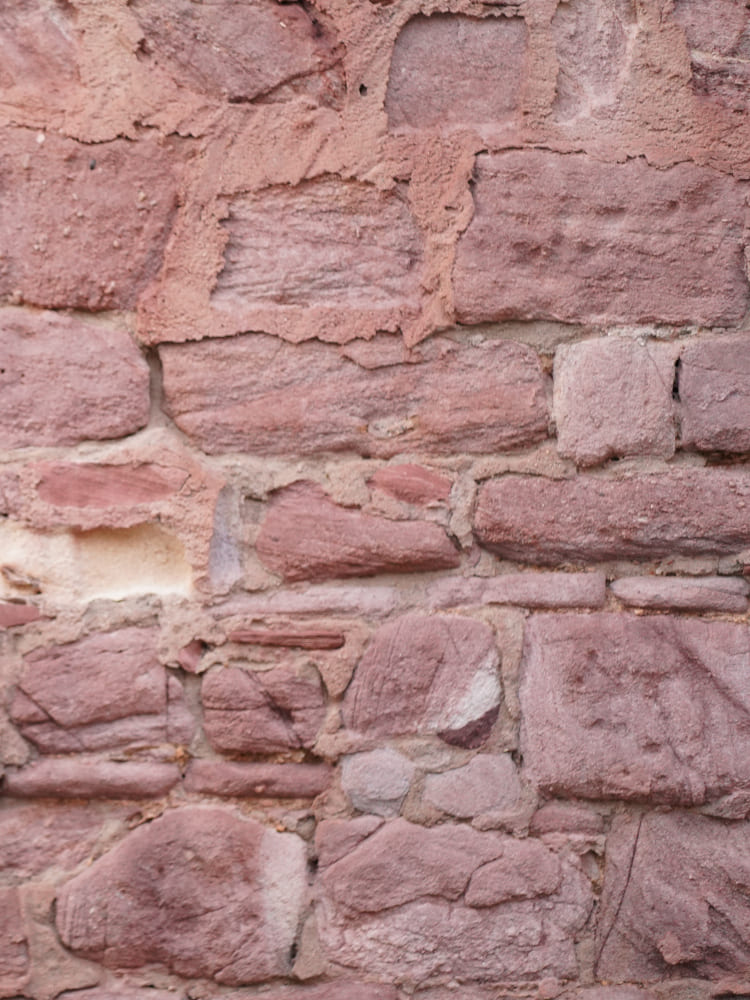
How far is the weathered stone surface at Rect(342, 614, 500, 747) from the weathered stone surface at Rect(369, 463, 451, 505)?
0.19 meters

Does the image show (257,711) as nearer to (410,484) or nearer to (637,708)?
(410,484)

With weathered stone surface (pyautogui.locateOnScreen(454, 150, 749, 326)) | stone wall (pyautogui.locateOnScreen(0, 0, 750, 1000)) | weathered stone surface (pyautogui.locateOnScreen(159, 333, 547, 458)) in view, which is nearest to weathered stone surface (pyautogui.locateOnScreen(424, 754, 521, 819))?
stone wall (pyautogui.locateOnScreen(0, 0, 750, 1000))

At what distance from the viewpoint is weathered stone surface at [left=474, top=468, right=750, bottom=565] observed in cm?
135

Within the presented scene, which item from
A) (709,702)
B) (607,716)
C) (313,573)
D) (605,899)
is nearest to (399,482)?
(313,573)

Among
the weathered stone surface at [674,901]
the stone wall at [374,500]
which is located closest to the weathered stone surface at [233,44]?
the stone wall at [374,500]

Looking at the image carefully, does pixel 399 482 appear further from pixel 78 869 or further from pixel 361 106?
pixel 78 869

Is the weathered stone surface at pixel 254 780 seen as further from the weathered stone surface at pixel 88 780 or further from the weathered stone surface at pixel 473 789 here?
the weathered stone surface at pixel 473 789

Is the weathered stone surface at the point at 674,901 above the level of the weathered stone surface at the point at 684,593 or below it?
below

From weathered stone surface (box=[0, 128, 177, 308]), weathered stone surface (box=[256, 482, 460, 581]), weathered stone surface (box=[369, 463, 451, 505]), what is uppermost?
weathered stone surface (box=[0, 128, 177, 308])

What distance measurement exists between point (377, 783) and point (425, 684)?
0.16 m

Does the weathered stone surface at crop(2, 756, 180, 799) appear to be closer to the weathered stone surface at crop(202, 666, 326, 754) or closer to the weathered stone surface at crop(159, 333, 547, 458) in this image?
the weathered stone surface at crop(202, 666, 326, 754)

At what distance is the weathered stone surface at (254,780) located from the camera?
1.32 metres

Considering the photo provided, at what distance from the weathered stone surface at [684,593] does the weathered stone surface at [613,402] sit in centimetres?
19

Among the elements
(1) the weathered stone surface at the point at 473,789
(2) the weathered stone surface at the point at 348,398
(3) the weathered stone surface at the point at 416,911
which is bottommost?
(3) the weathered stone surface at the point at 416,911
